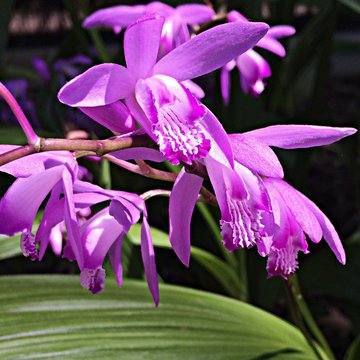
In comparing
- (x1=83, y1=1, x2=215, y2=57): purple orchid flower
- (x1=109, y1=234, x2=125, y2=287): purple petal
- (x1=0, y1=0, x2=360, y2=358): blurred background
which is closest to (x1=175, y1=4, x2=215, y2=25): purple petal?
(x1=83, y1=1, x2=215, y2=57): purple orchid flower

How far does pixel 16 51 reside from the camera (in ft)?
9.67

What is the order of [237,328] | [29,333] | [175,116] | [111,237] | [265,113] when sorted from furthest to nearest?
[265,113] < [237,328] < [29,333] < [111,237] < [175,116]

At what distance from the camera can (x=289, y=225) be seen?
55cm

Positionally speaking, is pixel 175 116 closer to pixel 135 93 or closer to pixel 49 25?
pixel 135 93

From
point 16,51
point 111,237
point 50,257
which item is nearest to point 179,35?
point 111,237

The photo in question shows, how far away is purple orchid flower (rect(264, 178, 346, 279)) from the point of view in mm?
549

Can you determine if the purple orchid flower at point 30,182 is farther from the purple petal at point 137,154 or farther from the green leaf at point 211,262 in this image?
the green leaf at point 211,262

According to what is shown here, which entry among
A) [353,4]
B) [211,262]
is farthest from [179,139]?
[353,4]

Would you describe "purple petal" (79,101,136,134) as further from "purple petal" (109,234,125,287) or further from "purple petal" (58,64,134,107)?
"purple petal" (109,234,125,287)

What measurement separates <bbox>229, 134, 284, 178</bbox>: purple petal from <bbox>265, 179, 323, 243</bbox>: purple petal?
0.25 feet

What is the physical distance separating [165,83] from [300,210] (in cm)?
16

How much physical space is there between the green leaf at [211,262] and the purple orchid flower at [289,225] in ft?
1.36

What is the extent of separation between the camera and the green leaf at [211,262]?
100cm

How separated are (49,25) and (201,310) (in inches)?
98.3
